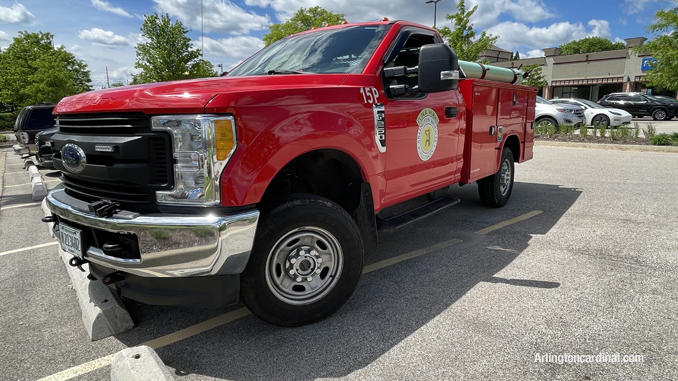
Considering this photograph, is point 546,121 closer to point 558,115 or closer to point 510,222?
point 558,115

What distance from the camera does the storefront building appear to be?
41.0 metres

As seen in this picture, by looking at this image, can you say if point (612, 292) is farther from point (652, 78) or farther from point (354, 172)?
point (652, 78)

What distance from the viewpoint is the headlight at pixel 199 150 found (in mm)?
2227

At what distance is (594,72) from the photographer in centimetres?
4334

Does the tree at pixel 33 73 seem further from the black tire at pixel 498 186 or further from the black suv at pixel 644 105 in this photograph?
the black suv at pixel 644 105

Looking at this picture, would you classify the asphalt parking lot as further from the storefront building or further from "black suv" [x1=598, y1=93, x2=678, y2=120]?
the storefront building

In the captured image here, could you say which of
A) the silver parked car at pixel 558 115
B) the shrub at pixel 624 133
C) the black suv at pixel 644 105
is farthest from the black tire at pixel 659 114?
the shrub at pixel 624 133

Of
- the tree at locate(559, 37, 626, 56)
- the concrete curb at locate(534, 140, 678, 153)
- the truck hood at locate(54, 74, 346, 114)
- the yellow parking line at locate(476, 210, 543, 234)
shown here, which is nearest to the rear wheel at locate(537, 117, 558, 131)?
the concrete curb at locate(534, 140, 678, 153)

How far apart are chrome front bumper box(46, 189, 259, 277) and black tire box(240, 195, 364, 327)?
0.57 feet

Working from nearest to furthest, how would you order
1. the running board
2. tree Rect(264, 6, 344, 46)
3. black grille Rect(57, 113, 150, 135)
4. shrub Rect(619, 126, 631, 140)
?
black grille Rect(57, 113, 150, 135)
the running board
shrub Rect(619, 126, 631, 140)
tree Rect(264, 6, 344, 46)

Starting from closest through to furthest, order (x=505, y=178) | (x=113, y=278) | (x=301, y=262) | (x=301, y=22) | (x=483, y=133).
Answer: (x=113, y=278) < (x=301, y=262) < (x=483, y=133) < (x=505, y=178) < (x=301, y=22)

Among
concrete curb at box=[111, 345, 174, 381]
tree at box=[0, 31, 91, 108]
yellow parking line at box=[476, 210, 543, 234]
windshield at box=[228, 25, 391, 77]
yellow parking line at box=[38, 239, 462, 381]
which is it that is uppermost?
tree at box=[0, 31, 91, 108]

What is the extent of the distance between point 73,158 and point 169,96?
2.71 ft

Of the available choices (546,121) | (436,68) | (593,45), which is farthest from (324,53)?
(593,45)
